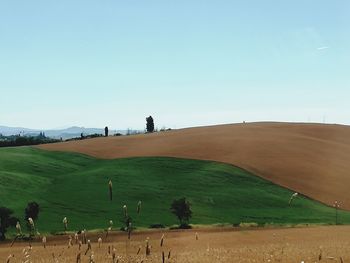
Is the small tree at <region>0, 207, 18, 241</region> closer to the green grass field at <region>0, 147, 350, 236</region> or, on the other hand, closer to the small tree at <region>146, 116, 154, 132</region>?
the green grass field at <region>0, 147, 350, 236</region>

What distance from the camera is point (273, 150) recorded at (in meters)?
81.6

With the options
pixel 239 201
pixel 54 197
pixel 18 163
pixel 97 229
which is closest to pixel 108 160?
pixel 18 163

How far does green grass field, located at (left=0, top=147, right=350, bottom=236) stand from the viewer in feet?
168

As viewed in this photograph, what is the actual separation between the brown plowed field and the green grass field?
11.9 feet

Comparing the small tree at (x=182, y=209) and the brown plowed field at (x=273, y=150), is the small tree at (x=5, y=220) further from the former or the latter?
the brown plowed field at (x=273, y=150)

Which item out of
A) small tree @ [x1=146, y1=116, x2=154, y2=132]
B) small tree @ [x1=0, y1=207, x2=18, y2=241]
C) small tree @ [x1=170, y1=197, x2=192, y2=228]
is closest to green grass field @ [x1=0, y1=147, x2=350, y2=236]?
small tree @ [x1=170, y1=197, x2=192, y2=228]

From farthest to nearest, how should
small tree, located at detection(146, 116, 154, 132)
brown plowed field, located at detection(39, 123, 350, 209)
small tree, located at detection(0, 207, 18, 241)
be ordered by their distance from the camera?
1. small tree, located at detection(146, 116, 154, 132)
2. brown plowed field, located at detection(39, 123, 350, 209)
3. small tree, located at detection(0, 207, 18, 241)

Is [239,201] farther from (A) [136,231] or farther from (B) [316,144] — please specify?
(B) [316,144]

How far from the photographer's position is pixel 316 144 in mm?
89688

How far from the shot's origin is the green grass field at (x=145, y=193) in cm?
5128

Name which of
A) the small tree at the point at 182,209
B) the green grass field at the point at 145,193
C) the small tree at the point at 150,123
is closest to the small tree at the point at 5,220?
the green grass field at the point at 145,193

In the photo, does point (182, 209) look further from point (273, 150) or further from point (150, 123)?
point (150, 123)

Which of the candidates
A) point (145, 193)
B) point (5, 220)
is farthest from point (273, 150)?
point (5, 220)

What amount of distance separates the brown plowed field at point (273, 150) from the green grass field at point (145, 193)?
362 cm
